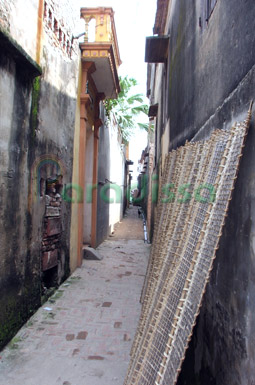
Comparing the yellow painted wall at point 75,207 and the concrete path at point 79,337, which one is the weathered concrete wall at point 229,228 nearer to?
the concrete path at point 79,337

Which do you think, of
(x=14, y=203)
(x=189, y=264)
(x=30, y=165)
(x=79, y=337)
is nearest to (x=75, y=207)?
(x=30, y=165)

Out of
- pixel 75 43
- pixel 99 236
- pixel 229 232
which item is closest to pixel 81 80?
pixel 75 43

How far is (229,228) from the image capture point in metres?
1.83

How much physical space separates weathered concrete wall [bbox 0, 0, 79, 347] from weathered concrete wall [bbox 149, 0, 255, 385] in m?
1.90

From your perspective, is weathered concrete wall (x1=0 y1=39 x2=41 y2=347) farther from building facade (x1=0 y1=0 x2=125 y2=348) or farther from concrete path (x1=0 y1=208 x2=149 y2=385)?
concrete path (x1=0 y1=208 x2=149 y2=385)

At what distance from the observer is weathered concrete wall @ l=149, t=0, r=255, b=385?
60.1 inches

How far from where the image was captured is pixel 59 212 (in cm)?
488

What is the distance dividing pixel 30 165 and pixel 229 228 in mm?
2553

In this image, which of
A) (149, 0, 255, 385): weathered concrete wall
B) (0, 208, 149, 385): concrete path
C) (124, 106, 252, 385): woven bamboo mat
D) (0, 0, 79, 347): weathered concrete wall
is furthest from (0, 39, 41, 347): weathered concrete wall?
(149, 0, 255, 385): weathered concrete wall

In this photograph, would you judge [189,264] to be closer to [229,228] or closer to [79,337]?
[229,228]

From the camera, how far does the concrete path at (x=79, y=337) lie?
2680 mm

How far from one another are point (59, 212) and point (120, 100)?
1142 centimetres

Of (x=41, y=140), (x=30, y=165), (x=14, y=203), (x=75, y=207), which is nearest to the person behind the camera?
(x=14, y=203)

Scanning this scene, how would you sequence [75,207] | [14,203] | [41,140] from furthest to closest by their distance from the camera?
[75,207]
[41,140]
[14,203]
